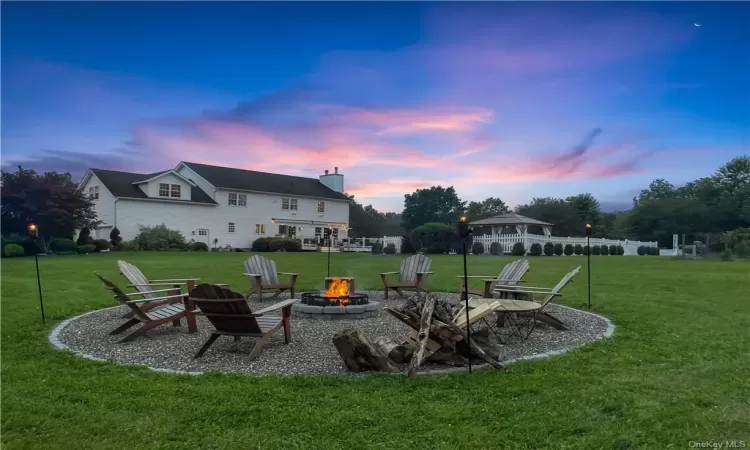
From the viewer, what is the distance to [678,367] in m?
4.49

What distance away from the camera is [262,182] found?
38188mm

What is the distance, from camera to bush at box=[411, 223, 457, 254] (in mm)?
27828

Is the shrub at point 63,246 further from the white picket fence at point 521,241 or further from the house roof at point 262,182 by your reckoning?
the white picket fence at point 521,241

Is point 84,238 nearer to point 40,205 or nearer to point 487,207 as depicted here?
point 40,205

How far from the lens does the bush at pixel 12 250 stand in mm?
22531

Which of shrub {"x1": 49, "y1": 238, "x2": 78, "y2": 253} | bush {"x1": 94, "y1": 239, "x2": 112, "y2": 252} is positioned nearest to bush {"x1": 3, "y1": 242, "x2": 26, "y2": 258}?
shrub {"x1": 49, "y1": 238, "x2": 78, "y2": 253}

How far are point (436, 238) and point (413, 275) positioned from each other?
18106mm

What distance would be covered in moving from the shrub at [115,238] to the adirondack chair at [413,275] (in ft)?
77.2

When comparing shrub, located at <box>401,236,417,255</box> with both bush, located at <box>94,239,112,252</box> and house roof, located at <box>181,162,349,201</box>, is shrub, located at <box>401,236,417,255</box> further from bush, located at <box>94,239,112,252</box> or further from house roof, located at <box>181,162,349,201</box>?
bush, located at <box>94,239,112,252</box>

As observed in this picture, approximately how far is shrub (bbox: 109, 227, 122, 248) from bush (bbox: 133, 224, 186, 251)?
0.89 metres

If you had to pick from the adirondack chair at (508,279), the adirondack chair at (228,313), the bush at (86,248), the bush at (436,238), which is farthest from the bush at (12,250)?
the adirondack chair at (508,279)

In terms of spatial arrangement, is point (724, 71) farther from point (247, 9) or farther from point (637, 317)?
point (247, 9)

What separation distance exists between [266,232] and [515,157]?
22.1 meters

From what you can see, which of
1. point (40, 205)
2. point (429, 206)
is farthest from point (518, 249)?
point (40, 205)
